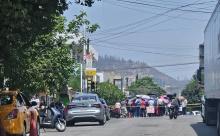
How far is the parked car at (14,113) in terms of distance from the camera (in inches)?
783

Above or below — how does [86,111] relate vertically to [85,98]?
below

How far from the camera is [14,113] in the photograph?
20031mm

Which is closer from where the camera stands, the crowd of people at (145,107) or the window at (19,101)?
the window at (19,101)

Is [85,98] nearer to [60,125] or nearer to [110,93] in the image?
[60,125]

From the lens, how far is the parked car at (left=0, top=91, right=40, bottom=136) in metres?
19.9

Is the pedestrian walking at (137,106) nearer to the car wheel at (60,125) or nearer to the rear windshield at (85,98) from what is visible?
the rear windshield at (85,98)

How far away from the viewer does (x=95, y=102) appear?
32.5m

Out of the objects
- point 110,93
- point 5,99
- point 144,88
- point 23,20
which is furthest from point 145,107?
point 144,88

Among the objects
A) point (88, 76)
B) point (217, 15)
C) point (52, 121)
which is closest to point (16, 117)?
point (217, 15)

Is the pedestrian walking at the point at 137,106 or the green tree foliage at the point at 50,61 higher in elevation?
the green tree foliage at the point at 50,61

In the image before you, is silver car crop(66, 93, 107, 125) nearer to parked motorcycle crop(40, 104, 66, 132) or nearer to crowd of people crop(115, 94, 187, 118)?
parked motorcycle crop(40, 104, 66, 132)

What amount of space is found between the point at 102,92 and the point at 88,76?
29.2 meters

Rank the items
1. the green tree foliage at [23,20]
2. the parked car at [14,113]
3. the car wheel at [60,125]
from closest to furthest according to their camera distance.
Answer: the green tree foliage at [23,20] < the parked car at [14,113] < the car wheel at [60,125]

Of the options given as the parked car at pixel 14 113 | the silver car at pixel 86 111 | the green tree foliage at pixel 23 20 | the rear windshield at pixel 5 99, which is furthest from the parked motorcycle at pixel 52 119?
the green tree foliage at pixel 23 20
